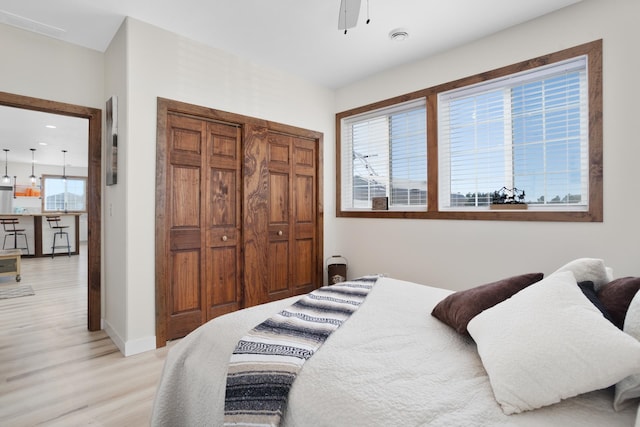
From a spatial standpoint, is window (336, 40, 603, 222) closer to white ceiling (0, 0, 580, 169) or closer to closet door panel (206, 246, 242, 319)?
white ceiling (0, 0, 580, 169)

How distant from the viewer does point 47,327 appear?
3.30m

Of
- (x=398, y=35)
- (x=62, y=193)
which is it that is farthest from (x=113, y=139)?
(x=62, y=193)

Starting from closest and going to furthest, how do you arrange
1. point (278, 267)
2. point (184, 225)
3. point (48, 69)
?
point (48, 69), point (184, 225), point (278, 267)

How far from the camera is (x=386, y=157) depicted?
4.01 m

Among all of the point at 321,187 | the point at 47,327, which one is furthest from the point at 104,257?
the point at 321,187

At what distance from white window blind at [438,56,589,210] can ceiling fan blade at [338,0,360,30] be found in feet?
4.94

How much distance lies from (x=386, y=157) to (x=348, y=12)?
2.02 metres

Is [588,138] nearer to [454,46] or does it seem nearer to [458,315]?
[454,46]

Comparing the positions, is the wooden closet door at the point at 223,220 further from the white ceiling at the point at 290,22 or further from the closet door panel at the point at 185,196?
the white ceiling at the point at 290,22

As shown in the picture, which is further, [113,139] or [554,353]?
[113,139]

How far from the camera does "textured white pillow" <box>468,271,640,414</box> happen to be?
860 mm

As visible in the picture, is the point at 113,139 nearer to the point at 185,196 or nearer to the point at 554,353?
the point at 185,196

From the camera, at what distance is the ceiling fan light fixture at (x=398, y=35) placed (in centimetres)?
295

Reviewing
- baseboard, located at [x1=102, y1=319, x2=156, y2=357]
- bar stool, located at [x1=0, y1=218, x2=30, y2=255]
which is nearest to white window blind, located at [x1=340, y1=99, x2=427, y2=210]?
baseboard, located at [x1=102, y1=319, x2=156, y2=357]
